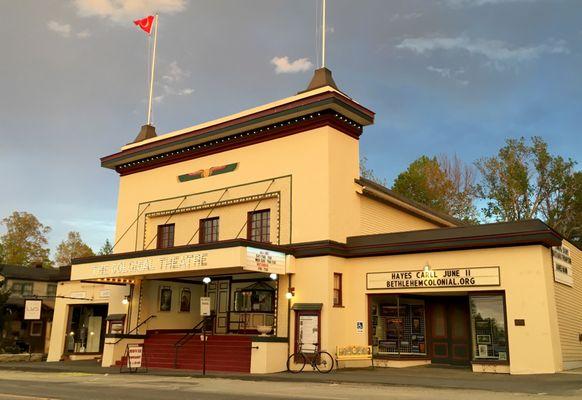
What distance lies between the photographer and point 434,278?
70.4 ft

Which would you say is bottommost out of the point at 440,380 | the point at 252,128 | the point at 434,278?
the point at 440,380

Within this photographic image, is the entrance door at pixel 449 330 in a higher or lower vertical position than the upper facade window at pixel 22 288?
lower

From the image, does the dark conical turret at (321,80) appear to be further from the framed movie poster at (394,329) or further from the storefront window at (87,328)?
the storefront window at (87,328)

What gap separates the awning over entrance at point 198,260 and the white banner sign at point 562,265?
991cm

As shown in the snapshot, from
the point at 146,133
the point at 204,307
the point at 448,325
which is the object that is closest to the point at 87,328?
the point at 146,133

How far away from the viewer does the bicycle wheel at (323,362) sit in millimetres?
21594

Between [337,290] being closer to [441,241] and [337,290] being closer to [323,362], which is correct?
[323,362]

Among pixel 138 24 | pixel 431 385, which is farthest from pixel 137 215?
pixel 431 385

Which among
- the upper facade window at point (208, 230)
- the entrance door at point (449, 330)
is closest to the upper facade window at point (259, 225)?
the upper facade window at point (208, 230)

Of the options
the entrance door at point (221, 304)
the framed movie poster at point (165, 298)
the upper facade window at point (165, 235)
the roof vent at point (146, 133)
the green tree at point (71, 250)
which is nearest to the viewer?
the entrance door at point (221, 304)

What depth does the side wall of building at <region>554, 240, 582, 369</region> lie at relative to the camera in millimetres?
20688

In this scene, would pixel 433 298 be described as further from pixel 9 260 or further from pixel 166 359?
pixel 9 260

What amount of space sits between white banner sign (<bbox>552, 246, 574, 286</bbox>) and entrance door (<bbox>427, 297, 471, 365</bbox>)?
376cm

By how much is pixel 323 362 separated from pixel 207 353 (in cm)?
505
